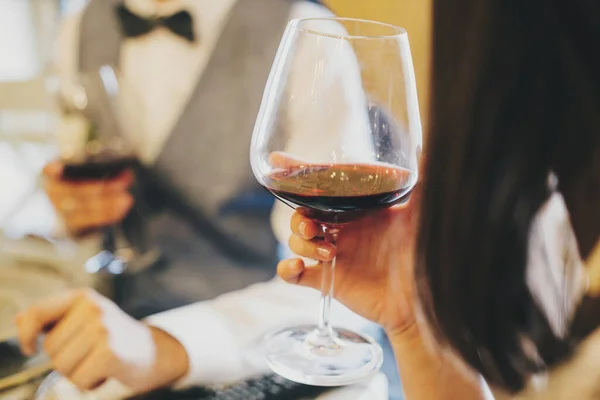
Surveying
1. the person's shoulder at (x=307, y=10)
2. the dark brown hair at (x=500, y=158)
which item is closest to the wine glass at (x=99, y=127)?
the person's shoulder at (x=307, y=10)

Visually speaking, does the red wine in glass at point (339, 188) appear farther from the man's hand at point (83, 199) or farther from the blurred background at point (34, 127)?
the man's hand at point (83, 199)

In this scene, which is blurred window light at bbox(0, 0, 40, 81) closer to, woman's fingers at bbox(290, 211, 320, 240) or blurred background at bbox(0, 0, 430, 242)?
blurred background at bbox(0, 0, 430, 242)

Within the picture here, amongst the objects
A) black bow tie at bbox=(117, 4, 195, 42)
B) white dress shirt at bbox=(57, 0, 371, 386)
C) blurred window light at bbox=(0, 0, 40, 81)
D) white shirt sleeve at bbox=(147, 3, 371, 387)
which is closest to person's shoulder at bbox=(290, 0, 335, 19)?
white dress shirt at bbox=(57, 0, 371, 386)

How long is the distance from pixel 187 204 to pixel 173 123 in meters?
0.18

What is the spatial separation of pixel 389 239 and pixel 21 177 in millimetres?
787

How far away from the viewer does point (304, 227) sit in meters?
0.57

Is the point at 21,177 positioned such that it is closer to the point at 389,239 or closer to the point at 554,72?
the point at 389,239

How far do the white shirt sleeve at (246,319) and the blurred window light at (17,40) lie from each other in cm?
201

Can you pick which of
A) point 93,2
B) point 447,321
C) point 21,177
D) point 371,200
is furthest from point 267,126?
point 93,2

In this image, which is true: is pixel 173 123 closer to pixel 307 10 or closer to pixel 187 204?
pixel 187 204

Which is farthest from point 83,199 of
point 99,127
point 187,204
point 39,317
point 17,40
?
point 17,40

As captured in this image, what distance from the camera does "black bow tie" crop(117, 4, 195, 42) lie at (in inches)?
46.0

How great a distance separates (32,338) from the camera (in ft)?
1.84

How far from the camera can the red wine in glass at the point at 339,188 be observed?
538 mm
